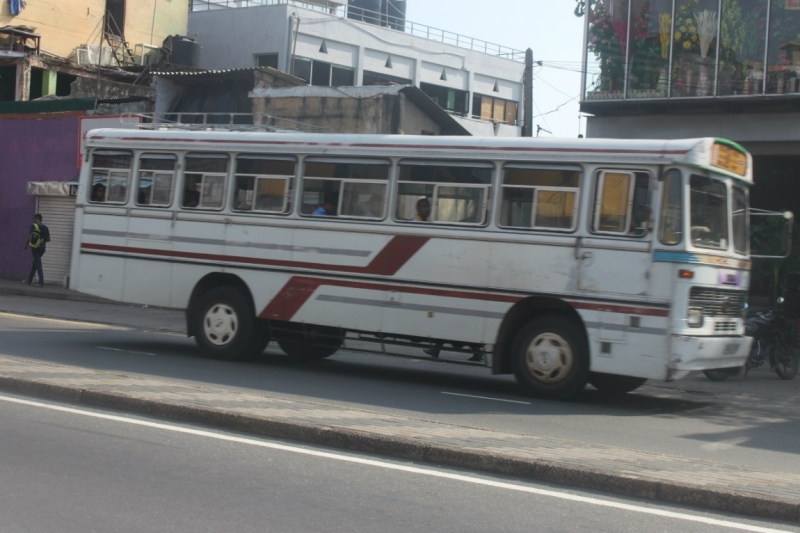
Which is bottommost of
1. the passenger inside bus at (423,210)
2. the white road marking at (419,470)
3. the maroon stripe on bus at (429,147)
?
the white road marking at (419,470)

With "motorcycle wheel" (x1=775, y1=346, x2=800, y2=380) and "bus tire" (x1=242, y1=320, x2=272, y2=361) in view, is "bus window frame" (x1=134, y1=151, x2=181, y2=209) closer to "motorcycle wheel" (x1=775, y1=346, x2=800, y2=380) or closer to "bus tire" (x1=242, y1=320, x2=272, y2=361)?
"bus tire" (x1=242, y1=320, x2=272, y2=361)

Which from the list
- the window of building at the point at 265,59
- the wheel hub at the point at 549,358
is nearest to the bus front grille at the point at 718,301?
the wheel hub at the point at 549,358

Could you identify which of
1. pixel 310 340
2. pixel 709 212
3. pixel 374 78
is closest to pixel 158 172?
pixel 310 340

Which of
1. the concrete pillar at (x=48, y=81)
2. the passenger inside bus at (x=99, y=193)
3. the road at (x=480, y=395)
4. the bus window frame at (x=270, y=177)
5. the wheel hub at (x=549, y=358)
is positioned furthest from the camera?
the concrete pillar at (x=48, y=81)

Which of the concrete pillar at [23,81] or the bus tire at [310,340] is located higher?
the concrete pillar at [23,81]

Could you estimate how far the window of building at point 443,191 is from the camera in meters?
11.8

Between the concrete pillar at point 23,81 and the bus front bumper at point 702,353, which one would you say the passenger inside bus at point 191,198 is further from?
the concrete pillar at point 23,81

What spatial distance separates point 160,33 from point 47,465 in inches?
1514

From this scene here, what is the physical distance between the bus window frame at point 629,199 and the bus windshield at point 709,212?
18.3 inches

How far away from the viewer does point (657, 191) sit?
35.3ft

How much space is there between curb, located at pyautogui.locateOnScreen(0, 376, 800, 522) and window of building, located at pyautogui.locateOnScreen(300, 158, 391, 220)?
14.8 feet

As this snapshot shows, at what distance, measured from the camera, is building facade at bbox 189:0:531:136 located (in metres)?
43.8

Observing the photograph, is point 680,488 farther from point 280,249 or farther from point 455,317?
point 280,249

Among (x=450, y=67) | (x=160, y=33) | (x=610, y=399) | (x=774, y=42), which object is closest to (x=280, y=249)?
(x=610, y=399)
